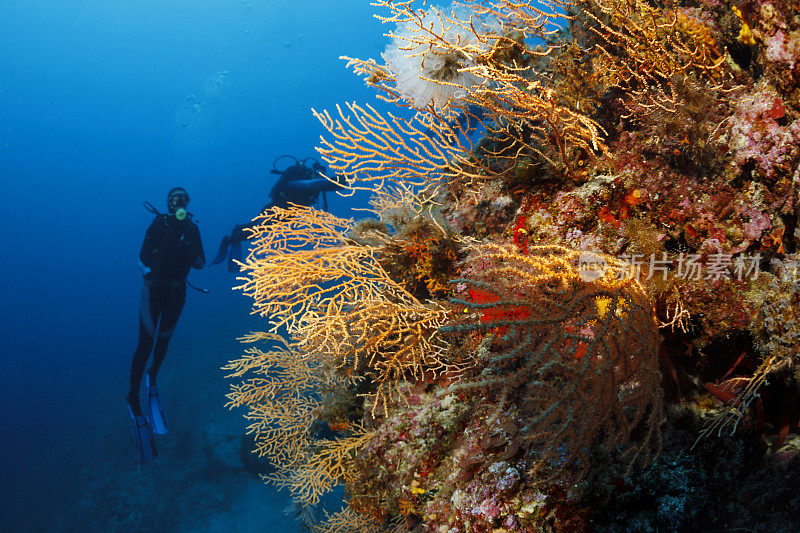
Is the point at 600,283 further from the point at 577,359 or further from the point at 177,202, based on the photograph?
the point at 177,202

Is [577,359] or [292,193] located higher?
[292,193]

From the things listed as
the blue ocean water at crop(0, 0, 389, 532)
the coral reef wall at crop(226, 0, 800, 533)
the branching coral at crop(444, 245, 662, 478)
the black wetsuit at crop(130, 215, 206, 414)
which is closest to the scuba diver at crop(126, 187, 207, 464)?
the black wetsuit at crop(130, 215, 206, 414)

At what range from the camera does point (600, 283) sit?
2117 mm

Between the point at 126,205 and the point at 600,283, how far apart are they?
351 ft

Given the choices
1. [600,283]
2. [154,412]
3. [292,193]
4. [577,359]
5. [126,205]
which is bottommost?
[577,359]

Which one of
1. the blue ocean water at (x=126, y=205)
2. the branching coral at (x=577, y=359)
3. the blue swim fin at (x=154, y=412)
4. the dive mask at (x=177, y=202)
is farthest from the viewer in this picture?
the blue ocean water at (x=126, y=205)

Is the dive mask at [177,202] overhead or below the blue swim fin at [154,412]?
overhead

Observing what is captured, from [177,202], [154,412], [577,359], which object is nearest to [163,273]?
[177,202]

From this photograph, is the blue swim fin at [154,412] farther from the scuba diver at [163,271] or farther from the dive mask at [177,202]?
the dive mask at [177,202]

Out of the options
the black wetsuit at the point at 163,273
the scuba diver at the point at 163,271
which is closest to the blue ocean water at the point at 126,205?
the scuba diver at the point at 163,271

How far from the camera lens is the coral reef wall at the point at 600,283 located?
192cm

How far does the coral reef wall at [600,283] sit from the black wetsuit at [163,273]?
275 inches

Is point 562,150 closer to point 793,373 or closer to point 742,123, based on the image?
point 742,123

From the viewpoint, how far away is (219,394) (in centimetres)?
1881
